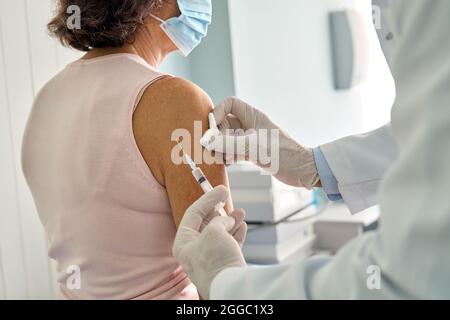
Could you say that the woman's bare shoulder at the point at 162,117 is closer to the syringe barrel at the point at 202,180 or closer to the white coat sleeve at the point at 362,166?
the syringe barrel at the point at 202,180

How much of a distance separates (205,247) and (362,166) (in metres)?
0.56

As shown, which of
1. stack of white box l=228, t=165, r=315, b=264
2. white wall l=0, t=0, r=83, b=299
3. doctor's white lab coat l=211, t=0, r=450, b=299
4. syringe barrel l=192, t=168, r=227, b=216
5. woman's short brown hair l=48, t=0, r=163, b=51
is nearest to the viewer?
doctor's white lab coat l=211, t=0, r=450, b=299

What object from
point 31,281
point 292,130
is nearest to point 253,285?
point 31,281

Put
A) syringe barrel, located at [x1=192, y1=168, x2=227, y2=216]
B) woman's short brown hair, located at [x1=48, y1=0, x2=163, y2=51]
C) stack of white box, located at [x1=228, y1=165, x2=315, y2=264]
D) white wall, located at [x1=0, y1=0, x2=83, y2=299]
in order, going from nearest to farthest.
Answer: syringe barrel, located at [x1=192, y1=168, x2=227, y2=216], woman's short brown hair, located at [x1=48, y1=0, x2=163, y2=51], white wall, located at [x1=0, y1=0, x2=83, y2=299], stack of white box, located at [x1=228, y1=165, x2=315, y2=264]

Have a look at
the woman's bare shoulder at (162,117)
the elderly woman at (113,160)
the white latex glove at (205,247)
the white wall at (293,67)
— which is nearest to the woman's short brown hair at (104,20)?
the elderly woman at (113,160)

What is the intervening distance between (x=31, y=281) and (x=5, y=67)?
733 millimetres

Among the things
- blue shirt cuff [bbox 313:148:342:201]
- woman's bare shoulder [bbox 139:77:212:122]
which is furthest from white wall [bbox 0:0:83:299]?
blue shirt cuff [bbox 313:148:342:201]

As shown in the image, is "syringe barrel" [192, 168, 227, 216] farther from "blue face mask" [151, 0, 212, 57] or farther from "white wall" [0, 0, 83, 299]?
"white wall" [0, 0, 83, 299]

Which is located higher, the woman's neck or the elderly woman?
the woman's neck

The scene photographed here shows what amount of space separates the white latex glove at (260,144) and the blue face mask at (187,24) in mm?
179

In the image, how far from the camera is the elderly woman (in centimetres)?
91

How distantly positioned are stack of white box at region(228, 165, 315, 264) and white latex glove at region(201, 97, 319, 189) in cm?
71

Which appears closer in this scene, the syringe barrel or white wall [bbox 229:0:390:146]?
the syringe barrel

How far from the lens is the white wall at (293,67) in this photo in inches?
87.6
